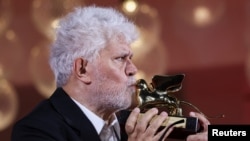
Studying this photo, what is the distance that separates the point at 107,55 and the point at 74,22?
3.6 inches

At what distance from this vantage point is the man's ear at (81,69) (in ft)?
3.90

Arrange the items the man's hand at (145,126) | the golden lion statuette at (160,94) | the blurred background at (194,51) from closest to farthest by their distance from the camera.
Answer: the man's hand at (145,126)
the golden lion statuette at (160,94)
the blurred background at (194,51)

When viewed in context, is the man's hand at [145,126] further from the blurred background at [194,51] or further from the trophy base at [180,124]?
the blurred background at [194,51]

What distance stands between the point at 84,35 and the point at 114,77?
0.10 metres

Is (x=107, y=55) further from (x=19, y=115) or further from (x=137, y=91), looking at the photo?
(x=19, y=115)

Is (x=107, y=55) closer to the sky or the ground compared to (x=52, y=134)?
closer to the sky

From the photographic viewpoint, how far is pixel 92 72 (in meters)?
1.19

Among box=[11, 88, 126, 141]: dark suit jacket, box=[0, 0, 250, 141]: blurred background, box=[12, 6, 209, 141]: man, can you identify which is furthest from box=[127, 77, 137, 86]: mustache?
box=[0, 0, 250, 141]: blurred background

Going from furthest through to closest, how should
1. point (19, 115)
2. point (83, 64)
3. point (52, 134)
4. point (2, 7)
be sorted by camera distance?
point (19, 115), point (2, 7), point (83, 64), point (52, 134)

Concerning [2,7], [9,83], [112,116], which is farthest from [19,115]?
[112,116]

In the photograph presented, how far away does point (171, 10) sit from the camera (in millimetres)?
2654

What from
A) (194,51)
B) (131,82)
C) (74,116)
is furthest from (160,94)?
(194,51)

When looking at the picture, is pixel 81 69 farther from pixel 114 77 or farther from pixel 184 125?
pixel 184 125

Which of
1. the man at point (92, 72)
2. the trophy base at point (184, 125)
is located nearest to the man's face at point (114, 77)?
the man at point (92, 72)
